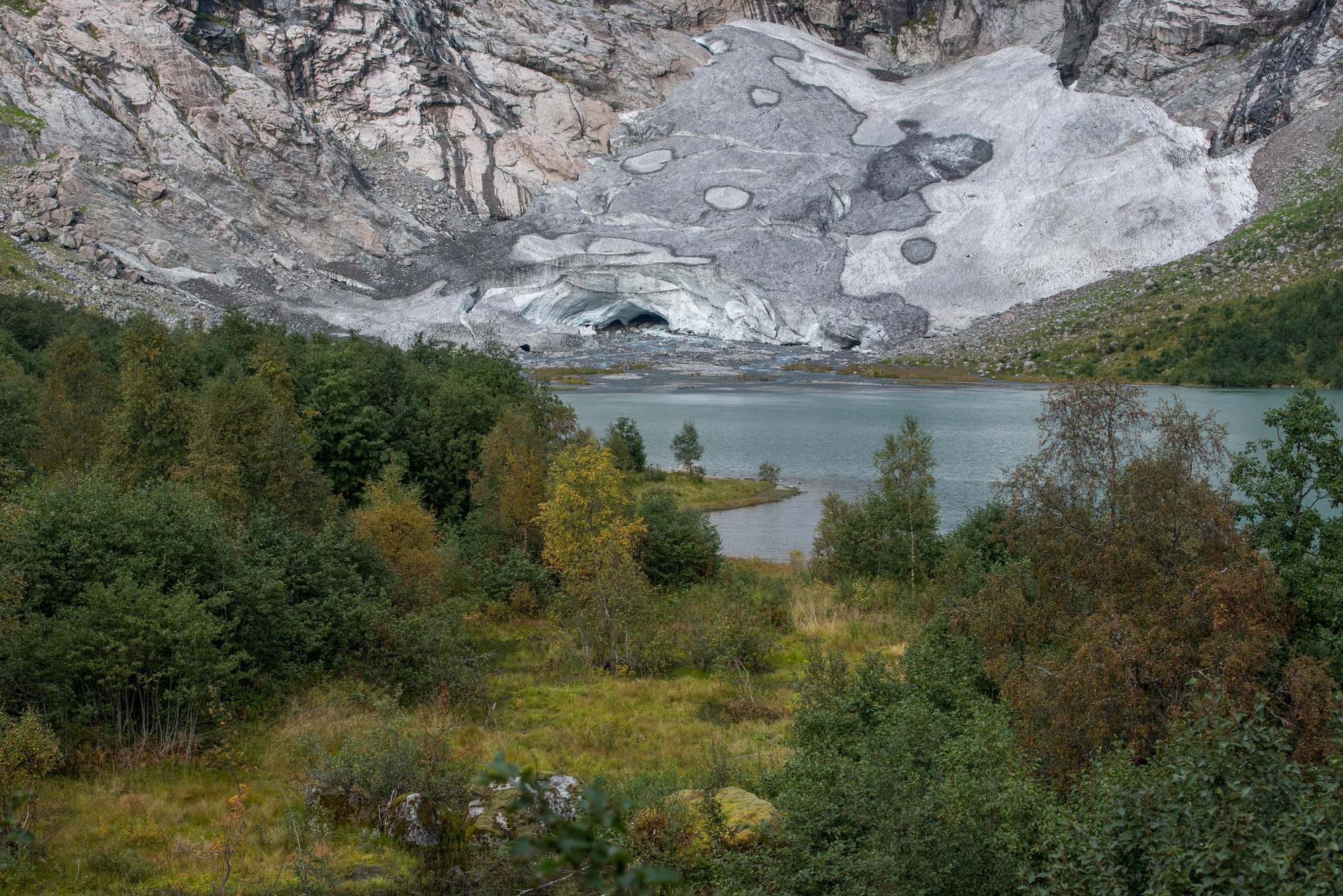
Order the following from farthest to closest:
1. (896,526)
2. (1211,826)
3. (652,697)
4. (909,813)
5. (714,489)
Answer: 1. (714,489)
2. (896,526)
3. (652,697)
4. (909,813)
5. (1211,826)

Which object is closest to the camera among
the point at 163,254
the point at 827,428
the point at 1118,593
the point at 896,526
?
the point at 1118,593

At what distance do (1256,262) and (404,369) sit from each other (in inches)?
2009

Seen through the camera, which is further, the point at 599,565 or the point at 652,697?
the point at 599,565

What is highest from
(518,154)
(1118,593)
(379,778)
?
(518,154)

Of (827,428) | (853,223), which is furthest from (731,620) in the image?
(853,223)

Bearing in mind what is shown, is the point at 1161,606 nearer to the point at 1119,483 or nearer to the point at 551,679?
the point at 1119,483

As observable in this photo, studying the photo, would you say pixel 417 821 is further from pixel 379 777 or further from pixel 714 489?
pixel 714 489

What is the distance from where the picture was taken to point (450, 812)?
7297 mm

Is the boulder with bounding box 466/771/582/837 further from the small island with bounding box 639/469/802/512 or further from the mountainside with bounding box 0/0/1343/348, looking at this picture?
the mountainside with bounding box 0/0/1343/348

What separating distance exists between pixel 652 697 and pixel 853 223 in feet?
192

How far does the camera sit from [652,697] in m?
12.2

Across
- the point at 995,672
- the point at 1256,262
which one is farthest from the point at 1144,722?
the point at 1256,262

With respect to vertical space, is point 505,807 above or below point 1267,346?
below

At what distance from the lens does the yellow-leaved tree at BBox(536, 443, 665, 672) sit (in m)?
13.8
